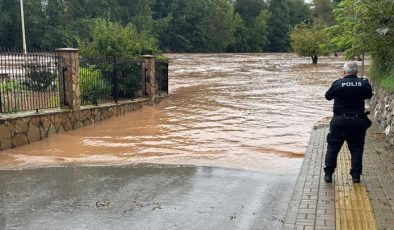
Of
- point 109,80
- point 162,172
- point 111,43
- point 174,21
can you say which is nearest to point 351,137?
point 162,172

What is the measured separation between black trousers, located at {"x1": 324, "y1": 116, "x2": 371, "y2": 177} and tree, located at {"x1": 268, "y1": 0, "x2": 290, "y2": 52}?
91.5m

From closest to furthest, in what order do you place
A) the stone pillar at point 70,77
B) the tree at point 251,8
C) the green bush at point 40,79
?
the stone pillar at point 70,77 < the green bush at point 40,79 < the tree at point 251,8

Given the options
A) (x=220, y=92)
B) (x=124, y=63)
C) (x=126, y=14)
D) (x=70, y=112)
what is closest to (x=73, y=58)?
(x=70, y=112)

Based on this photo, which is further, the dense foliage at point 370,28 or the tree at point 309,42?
the tree at point 309,42

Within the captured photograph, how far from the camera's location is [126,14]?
3125 inches

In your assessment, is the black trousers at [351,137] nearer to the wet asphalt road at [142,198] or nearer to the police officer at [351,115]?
the police officer at [351,115]

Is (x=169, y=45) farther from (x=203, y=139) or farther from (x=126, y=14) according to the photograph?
(x=203, y=139)

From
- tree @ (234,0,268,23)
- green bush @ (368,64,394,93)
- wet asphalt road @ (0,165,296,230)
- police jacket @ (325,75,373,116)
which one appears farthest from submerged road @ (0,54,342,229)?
tree @ (234,0,268,23)

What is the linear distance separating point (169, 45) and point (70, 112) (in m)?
75.5

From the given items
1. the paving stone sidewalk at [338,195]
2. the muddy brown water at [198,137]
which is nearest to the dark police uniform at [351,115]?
the paving stone sidewalk at [338,195]

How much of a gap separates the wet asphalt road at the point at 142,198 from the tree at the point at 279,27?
91.0 meters

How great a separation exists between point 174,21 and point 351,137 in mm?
83765

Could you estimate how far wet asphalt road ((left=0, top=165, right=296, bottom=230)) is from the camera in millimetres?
5551

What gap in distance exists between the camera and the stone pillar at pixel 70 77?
41.4ft
